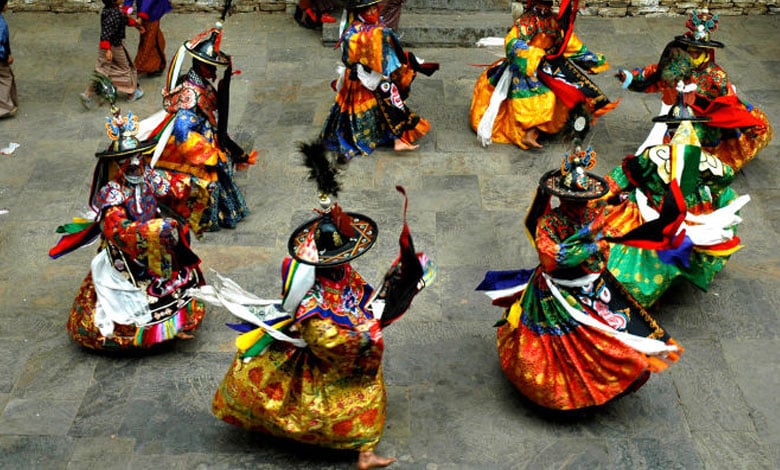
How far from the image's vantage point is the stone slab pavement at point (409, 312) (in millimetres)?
5371

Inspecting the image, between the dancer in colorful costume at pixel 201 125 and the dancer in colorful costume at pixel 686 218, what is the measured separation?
3.01m

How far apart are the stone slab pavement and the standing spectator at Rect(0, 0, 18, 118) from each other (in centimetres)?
13

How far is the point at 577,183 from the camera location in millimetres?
5020

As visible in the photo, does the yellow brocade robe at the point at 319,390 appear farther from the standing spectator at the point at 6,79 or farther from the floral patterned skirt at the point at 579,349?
the standing spectator at the point at 6,79

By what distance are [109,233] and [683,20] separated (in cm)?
819

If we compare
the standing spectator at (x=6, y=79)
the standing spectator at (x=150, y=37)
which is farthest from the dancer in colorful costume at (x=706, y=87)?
the standing spectator at (x=6, y=79)

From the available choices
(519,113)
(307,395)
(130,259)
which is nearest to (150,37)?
(519,113)

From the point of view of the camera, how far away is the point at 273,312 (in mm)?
4910

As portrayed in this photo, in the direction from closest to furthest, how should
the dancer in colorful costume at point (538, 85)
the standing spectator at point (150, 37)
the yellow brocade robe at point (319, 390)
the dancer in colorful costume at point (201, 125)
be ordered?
the yellow brocade robe at point (319, 390)
the dancer in colorful costume at point (201, 125)
the dancer in colorful costume at point (538, 85)
the standing spectator at point (150, 37)

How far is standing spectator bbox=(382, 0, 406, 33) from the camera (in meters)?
9.78

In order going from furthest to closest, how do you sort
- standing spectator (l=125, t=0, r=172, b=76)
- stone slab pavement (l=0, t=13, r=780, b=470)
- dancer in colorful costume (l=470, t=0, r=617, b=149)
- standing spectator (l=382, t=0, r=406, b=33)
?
standing spectator (l=382, t=0, r=406, b=33) → standing spectator (l=125, t=0, r=172, b=76) → dancer in colorful costume (l=470, t=0, r=617, b=149) → stone slab pavement (l=0, t=13, r=780, b=470)

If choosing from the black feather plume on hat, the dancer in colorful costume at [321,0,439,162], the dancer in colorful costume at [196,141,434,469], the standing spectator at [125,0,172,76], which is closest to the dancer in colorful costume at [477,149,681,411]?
the dancer in colorful costume at [196,141,434,469]

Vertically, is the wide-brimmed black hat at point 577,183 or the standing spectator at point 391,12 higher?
the wide-brimmed black hat at point 577,183

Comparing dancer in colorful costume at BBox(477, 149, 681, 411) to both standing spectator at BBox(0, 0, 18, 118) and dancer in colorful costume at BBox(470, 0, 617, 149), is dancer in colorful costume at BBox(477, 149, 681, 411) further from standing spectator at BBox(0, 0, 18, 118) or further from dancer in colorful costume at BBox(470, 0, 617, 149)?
standing spectator at BBox(0, 0, 18, 118)
